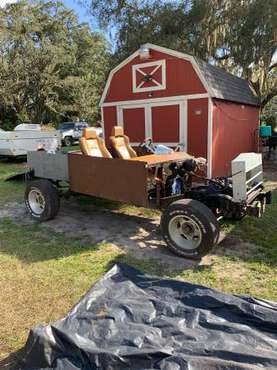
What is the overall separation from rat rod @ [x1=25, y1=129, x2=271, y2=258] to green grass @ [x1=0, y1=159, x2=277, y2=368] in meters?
0.42

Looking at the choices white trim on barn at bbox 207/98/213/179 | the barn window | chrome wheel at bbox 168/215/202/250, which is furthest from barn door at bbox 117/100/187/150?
chrome wheel at bbox 168/215/202/250

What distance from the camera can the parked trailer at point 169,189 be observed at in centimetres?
425

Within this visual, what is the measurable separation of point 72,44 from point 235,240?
98.2 feet

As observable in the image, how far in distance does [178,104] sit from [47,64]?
2022cm

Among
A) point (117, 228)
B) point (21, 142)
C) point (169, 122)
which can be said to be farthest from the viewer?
point (21, 142)

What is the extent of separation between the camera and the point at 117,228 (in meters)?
5.60

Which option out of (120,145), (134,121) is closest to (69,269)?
(120,145)

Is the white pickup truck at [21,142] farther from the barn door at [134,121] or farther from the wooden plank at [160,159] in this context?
the wooden plank at [160,159]

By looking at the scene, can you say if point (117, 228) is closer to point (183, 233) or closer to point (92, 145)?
point (183, 233)

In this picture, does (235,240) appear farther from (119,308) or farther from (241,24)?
(241,24)

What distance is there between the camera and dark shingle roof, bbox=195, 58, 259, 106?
9297 millimetres

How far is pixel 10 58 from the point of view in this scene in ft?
84.0

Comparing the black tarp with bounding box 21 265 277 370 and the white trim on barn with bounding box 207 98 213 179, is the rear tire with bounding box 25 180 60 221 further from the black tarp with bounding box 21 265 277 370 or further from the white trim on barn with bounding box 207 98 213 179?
the white trim on barn with bounding box 207 98 213 179

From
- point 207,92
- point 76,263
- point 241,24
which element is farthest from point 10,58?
point 76,263
